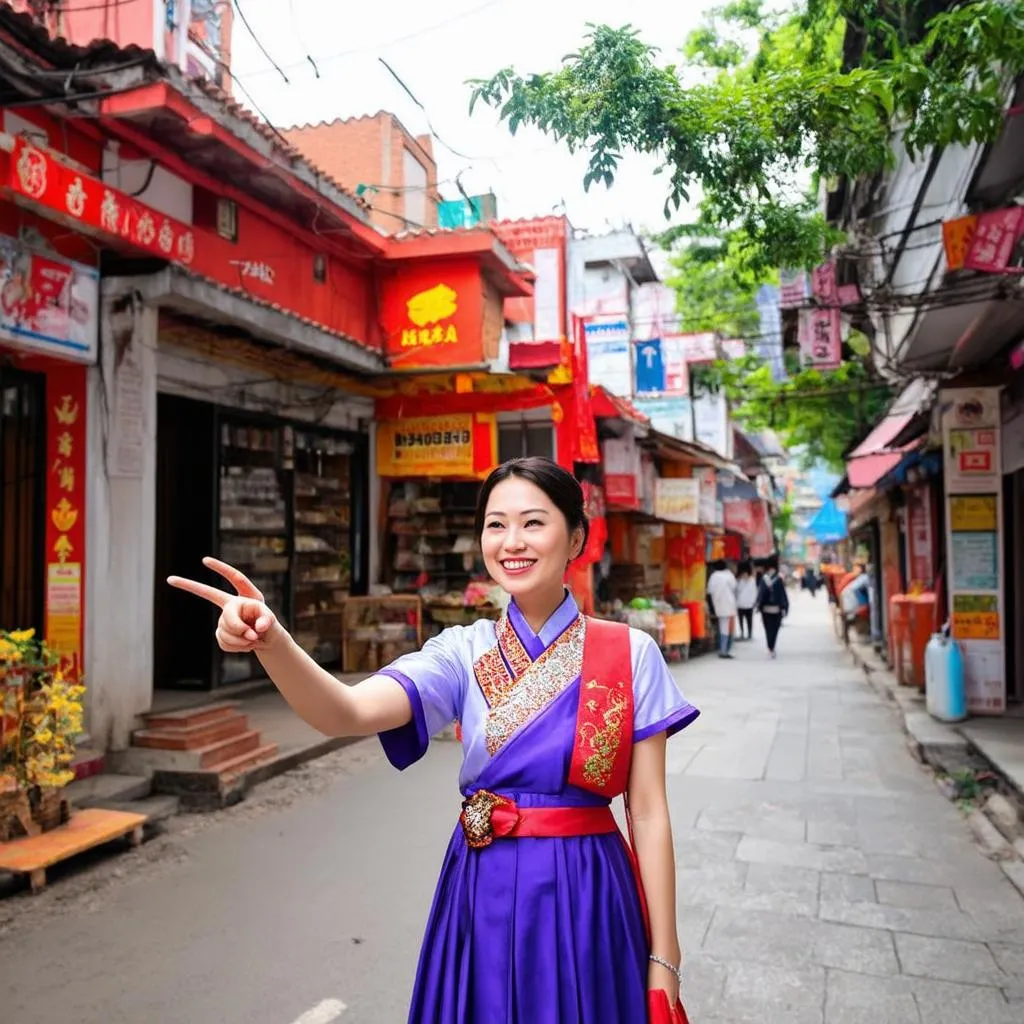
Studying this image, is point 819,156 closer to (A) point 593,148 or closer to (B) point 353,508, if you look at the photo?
(A) point 593,148

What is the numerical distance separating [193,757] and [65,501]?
217 cm

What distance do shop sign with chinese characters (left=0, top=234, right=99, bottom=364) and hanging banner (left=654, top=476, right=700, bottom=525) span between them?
10.1 meters

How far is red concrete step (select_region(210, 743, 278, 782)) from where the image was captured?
6.38m

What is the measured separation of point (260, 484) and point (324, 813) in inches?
181

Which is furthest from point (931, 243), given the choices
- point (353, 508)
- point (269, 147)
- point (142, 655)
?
point (142, 655)

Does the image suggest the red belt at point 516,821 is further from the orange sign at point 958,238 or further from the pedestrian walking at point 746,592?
the pedestrian walking at point 746,592

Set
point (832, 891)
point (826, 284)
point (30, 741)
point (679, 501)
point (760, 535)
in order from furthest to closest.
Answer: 1. point (760, 535)
2. point (679, 501)
3. point (826, 284)
4. point (30, 741)
5. point (832, 891)

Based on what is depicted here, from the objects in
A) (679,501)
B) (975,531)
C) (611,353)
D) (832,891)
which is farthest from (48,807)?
(611,353)

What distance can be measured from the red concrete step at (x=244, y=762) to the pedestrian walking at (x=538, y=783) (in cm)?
485

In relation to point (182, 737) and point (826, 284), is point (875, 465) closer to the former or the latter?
point (826, 284)

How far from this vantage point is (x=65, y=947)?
4078 millimetres

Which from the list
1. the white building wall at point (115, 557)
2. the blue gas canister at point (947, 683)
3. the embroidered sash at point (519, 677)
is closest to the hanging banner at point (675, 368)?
the blue gas canister at point (947, 683)

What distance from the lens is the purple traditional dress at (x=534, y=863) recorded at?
6.01ft

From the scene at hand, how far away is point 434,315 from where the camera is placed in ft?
35.5
